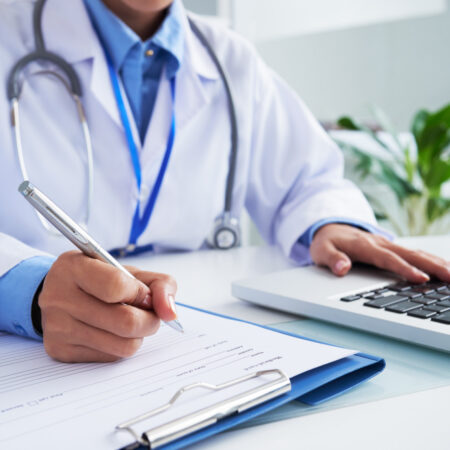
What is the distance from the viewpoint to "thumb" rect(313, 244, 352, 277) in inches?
26.9

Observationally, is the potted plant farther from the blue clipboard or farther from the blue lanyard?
the blue clipboard

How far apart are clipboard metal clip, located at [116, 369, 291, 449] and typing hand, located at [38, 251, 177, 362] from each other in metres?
0.09

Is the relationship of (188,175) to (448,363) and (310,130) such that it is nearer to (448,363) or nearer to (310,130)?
(310,130)

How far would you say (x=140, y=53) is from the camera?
36.9 inches

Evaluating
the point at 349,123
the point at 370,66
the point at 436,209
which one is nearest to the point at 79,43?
the point at 349,123

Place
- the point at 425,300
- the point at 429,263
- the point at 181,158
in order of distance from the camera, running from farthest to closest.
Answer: the point at 181,158
the point at 429,263
the point at 425,300

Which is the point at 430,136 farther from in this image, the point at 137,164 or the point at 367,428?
the point at 367,428

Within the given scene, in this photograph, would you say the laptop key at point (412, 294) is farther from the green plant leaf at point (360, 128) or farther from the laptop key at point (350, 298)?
the green plant leaf at point (360, 128)

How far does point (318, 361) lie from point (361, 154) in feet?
5.16

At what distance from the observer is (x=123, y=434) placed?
31 cm

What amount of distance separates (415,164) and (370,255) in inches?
53.7

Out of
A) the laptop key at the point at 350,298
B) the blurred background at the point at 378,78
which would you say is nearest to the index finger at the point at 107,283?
the laptop key at the point at 350,298

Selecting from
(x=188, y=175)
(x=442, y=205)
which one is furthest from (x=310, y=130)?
(x=442, y=205)

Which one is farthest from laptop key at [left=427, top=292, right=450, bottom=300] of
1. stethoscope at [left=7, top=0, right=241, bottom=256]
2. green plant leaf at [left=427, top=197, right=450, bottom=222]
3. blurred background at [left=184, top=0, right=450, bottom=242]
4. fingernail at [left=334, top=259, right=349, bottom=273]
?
green plant leaf at [left=427, top=197, right=450, bottom=222]
